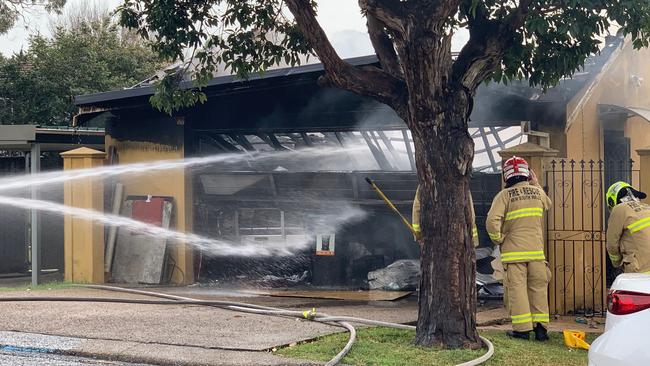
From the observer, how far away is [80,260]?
13812mm

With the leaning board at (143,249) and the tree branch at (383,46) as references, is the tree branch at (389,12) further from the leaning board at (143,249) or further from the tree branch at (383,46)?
the leaning board at (143,249)

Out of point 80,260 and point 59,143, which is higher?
point 59,143

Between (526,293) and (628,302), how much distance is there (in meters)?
3.75

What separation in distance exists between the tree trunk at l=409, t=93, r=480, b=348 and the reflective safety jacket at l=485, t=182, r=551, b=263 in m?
0.88

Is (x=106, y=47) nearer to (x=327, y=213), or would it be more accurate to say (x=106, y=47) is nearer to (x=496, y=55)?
(x=327, y=213)

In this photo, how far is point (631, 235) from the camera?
8.12 m

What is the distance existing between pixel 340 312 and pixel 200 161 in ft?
16.8

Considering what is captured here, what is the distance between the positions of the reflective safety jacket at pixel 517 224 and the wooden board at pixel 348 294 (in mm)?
3338

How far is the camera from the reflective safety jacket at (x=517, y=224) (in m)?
8.55

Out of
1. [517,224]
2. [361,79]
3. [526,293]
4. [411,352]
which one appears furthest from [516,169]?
[411,352]

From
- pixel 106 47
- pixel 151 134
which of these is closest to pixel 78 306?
pixel 151 134

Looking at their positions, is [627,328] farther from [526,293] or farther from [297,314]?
[297,314]

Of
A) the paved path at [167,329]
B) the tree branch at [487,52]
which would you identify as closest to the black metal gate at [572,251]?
the paved path at [167,329]

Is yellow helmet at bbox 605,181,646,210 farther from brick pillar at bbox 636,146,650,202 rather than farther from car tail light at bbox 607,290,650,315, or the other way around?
car tail light at bbox 607,290,650,315
